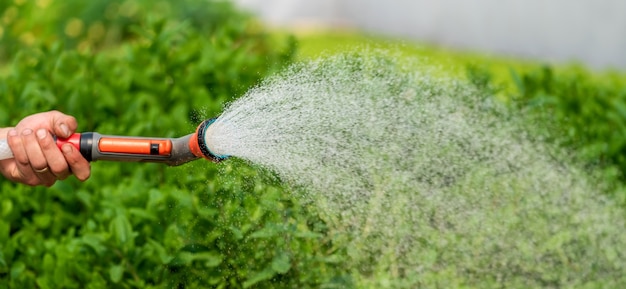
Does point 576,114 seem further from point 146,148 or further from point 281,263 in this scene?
point 146,148

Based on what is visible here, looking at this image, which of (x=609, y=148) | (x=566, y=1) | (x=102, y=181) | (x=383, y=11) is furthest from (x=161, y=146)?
(x=383, y=11)

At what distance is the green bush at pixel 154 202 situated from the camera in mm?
2643

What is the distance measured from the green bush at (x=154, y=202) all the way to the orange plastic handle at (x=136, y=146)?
21cm

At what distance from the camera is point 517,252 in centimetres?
320

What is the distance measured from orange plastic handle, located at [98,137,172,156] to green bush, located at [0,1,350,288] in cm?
21

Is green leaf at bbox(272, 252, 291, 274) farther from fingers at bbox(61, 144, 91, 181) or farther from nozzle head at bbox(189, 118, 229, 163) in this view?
fingers at bbox(61, 144, 91, 181)

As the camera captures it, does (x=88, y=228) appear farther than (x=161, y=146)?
Yes

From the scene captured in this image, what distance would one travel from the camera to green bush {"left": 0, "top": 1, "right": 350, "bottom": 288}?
8.67 ft

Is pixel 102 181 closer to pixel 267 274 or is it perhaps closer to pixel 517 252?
pixel 267 274

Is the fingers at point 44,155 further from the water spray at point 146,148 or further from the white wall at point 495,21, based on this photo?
the white wall at point 495,21

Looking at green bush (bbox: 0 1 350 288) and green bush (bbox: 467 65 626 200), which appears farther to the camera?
green bush (bbox: 467 65 626 200)

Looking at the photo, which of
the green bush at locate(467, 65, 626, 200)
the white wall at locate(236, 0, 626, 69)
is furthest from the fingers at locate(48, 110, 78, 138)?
the white wall at locate(236, 0, 626, 69)

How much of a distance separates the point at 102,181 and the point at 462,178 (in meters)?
1.22

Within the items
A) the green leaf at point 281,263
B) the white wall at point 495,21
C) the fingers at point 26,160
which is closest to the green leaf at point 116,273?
the fingers at point 26,160
